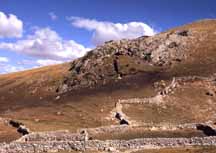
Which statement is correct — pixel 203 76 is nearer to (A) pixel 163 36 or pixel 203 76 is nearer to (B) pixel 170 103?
(B) pixel 170 103

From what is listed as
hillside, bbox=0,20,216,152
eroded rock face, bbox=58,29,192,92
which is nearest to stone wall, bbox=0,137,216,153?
hillside, bbox=0,20,216,152

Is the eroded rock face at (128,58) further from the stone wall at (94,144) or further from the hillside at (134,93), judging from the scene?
the stone wall at (94,144)

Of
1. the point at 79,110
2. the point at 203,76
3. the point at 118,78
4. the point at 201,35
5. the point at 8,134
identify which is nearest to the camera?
the point at 8,134

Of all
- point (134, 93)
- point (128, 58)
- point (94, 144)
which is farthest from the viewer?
point (128, 58)

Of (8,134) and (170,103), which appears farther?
(170,103)

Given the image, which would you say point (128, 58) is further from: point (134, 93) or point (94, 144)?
point (94, 144)

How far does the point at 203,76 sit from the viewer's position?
126125 millimetres

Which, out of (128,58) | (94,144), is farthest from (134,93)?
(94,144)

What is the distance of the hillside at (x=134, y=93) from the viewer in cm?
8733

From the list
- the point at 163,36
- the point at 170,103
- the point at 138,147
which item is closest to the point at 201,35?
the point at 163,36

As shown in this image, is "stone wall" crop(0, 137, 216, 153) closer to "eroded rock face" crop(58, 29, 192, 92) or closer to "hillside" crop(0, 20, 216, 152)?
"hillside" crop(0, 20, 216, 152)

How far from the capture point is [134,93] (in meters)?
118

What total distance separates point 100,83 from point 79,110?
31.5 meters

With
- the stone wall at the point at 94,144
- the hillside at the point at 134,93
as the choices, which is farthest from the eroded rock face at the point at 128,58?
the stone wall at the point at 94,144
